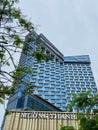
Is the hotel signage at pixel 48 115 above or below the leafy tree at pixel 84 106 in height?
above

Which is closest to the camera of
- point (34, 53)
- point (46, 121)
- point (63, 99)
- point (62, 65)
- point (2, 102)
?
point (2, 102)

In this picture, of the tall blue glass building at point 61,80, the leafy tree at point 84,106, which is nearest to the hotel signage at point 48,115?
the leafy tree at point 84,106

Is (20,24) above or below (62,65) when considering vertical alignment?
below

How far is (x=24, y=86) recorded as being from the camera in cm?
507

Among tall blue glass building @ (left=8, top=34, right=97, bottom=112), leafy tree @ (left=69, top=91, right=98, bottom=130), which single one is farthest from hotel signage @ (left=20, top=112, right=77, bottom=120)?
tall blue glass building @ (left=8, top=34, right=97, bottom=112)

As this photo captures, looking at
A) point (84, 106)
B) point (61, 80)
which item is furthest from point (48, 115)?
point (61, 80)

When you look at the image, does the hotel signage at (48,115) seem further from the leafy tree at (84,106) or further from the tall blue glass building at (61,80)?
the tall blue glass building at (61,80)

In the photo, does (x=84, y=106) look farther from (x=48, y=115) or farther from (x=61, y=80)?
(x=61, y=80)

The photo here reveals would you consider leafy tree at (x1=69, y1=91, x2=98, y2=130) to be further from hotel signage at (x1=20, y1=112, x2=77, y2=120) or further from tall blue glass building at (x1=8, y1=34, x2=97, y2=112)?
tall blue glass building at (x1=8, y1=34, x2=97, y2=112)

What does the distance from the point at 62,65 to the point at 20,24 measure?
263ft

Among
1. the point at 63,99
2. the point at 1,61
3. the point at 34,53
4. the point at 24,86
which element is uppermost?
the point at 63,99

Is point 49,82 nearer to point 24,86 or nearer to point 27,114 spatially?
point 27,114

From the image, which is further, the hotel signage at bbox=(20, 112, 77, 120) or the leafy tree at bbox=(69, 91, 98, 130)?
the hotel signage at bbox=(20, 112, 77, 120)

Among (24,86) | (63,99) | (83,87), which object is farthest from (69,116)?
(83,87)
